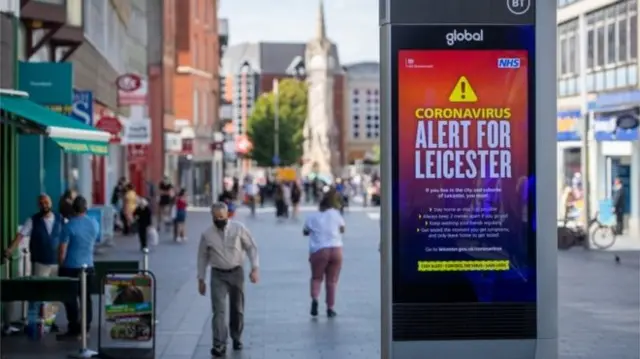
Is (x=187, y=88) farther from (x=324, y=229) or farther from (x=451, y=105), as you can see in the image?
(x=451, y=105)

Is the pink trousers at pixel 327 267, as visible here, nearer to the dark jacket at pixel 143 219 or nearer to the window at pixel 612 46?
the dark jacket at pixel 143 219

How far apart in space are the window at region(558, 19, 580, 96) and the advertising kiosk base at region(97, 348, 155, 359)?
3282cm

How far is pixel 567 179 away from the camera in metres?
47.7

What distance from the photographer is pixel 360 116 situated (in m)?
173

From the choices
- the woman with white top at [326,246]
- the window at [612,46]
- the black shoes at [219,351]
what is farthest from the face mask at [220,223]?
the window at [612,46]

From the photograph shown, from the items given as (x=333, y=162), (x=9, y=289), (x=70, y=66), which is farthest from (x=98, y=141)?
(x=333, y=162)

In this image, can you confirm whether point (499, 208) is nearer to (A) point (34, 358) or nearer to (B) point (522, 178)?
(B) point (522, 178)

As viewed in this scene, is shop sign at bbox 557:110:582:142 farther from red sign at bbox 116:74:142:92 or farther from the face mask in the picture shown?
the face mask

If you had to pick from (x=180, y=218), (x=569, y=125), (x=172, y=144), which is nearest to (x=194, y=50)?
(x=172, y=144)

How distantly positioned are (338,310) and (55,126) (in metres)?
5.73

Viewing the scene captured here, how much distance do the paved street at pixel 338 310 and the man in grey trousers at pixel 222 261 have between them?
1.34 ft

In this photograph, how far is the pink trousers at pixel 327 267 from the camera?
56.4 feet

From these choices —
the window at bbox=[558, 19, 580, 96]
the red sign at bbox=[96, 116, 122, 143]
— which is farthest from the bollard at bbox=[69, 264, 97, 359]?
the window at bbox=[558, 19, 580, 96]

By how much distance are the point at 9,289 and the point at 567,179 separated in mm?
35825
